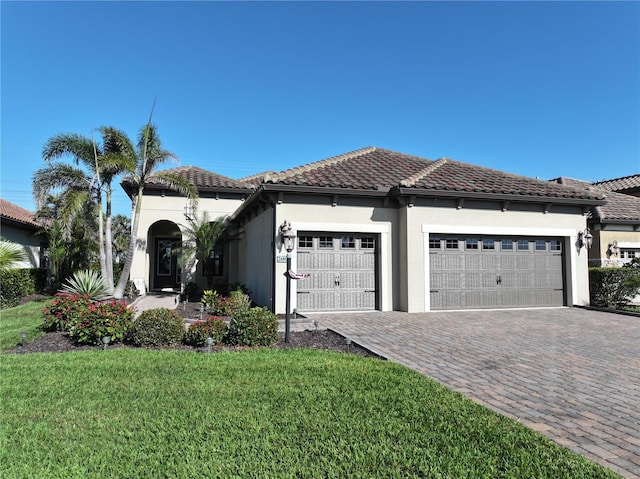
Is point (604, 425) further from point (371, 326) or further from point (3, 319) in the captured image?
point (3, 319)

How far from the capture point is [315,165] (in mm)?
12992

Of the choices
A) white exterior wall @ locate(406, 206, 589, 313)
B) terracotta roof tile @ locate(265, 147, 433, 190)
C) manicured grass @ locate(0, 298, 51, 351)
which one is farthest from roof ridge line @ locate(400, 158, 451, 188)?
manicured grass @ locate(0, 298, 51, 351)

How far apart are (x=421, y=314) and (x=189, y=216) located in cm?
1048

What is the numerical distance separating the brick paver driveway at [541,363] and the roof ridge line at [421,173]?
12.2 ft

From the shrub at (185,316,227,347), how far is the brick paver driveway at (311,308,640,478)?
8.25 ft

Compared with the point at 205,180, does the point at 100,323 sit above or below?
below

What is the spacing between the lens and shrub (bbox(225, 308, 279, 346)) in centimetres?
Result: 718

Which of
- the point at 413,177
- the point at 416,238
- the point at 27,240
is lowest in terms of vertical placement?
the point at 416,238

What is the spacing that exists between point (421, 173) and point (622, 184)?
2015cm

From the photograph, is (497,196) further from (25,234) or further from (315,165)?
(25,234)

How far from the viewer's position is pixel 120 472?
292 cm

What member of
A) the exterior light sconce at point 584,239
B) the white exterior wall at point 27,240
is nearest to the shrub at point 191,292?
the white exterior wall at point 27,240

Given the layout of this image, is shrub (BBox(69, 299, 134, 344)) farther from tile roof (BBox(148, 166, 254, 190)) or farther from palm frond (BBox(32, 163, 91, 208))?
tile roof (BBox(148, 166, 254, 190))

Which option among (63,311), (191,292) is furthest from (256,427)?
(191,292)
